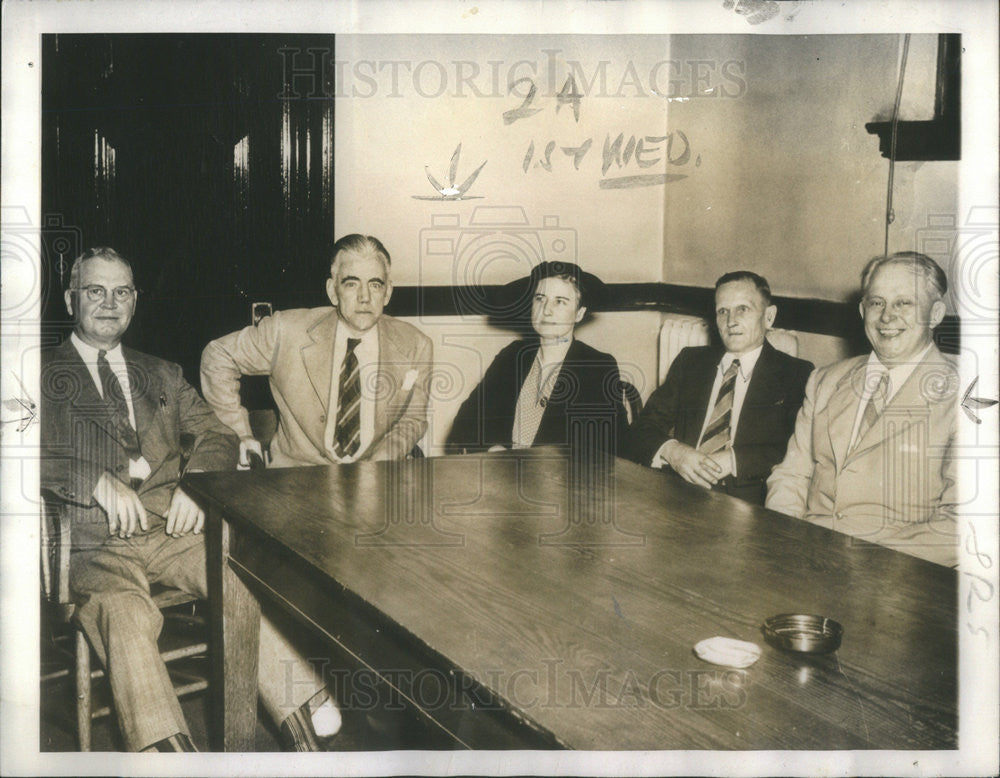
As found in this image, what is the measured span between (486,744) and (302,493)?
0.58 meters

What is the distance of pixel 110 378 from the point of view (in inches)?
64.3

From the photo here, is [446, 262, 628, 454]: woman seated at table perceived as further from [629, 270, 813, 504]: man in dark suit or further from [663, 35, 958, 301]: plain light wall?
[663, 35, 958, 301]: plain light wall

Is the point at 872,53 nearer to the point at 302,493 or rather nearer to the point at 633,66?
the point at 633,66

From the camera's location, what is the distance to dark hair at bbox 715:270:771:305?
172 cm

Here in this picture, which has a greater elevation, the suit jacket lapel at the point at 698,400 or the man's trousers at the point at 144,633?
the suit jacket lapel at the point at 698,400

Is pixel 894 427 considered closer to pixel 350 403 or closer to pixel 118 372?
pixel 350 403

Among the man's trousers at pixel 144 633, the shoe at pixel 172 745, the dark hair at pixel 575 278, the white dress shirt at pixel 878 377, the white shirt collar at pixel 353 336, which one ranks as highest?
the dark hair at pixel 575 278

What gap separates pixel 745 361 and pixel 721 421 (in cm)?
13

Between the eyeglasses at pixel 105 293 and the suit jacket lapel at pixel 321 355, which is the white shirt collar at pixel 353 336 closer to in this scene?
the suit jacket lapel at pixel 321 355

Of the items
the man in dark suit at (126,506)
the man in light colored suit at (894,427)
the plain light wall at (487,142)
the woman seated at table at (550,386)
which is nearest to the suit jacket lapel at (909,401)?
the man in light colored suit at (894,427)

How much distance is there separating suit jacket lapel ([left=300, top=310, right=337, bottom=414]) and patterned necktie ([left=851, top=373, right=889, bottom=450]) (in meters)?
1.02

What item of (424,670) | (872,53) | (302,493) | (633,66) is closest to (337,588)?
(424,670)

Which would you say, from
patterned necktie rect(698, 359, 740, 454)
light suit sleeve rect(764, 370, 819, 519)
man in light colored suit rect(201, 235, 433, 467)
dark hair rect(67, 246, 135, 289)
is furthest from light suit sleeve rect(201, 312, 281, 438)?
light suit sleeve rect(764, 370, 819, 519)

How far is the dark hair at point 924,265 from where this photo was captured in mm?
1560
